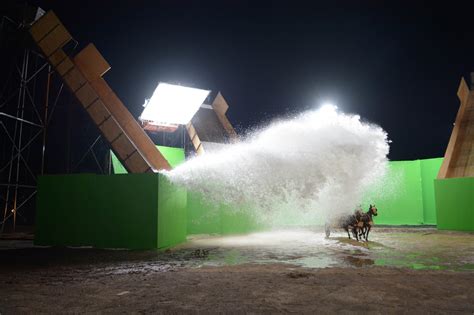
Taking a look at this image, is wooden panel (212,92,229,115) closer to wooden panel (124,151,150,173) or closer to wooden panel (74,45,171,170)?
wooden panel (74,45,171,170)

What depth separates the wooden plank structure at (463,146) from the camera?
22234 mm

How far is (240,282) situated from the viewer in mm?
7496

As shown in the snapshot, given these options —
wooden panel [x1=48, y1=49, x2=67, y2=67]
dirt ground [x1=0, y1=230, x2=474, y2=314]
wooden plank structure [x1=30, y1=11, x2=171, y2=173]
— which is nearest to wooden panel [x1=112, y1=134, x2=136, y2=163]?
wooden plank structure [x1=30, y1=11, x2=171, y2=173]

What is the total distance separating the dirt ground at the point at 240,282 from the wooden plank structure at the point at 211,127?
1490cm

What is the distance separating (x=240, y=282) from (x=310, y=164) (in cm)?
982

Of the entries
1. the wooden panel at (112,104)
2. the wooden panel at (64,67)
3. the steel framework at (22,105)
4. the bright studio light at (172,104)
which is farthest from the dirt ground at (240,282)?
the bright studio light at (172,104)

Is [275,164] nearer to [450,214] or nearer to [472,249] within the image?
[472,249]

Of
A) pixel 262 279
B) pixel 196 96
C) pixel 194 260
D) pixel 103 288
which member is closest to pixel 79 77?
pixel 196 96

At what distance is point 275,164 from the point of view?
659 inches

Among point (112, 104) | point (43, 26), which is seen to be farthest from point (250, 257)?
point (43, 26)

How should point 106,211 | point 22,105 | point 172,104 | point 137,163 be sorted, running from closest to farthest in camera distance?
point 106,211 < point 137,163 < point 22,105 < point 172,104

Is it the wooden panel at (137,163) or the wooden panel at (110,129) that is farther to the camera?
the wooden panel at (110,129)

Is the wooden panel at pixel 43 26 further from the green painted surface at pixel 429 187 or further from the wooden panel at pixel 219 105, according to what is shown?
the green painted surface at pixel 429 187

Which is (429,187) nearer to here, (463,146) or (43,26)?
(463,146)
